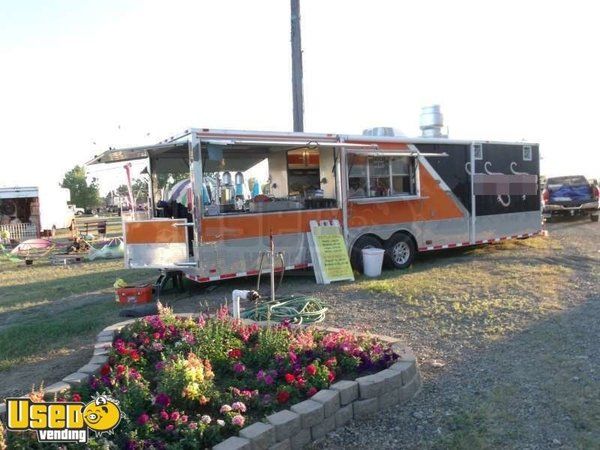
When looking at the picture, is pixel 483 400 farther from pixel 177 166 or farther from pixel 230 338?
pixel 177 166

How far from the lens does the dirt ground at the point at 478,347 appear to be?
3.54 meters

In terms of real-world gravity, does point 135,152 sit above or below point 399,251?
above

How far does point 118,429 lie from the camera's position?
10.1 feet

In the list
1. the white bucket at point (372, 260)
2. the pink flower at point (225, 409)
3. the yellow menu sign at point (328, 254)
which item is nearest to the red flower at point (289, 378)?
the pink flower at point (225, 409)

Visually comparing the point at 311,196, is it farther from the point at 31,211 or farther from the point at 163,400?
the point at 31,211

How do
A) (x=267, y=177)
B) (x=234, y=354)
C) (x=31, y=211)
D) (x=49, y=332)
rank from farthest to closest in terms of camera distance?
(x=31, y=211), (x=267, y=177), (x=49, y=332), (x=234, y=354)

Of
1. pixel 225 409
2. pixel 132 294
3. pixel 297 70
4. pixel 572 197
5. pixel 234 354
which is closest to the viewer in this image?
pixel 225 409

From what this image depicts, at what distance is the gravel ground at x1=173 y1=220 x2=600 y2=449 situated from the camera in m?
3.52

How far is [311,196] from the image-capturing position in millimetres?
9641

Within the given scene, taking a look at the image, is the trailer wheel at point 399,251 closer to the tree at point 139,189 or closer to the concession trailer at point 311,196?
the concession trailer at point 311,196

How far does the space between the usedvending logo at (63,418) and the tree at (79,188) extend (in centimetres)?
6328

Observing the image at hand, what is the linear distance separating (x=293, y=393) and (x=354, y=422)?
0.46 metres

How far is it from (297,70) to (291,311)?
8599mm

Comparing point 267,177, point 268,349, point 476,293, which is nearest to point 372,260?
point 476,293
